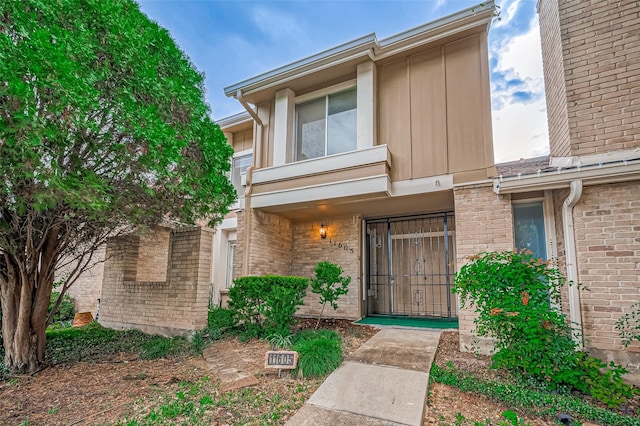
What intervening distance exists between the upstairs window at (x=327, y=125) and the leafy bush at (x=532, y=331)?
378 cm

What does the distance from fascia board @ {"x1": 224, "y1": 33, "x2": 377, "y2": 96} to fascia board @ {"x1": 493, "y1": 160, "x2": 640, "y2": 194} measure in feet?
12.3

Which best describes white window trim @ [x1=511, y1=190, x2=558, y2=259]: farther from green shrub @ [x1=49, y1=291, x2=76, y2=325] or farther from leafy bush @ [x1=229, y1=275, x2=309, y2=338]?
green shrub @ [x1=49, y1=291, x2=76, y2=325]

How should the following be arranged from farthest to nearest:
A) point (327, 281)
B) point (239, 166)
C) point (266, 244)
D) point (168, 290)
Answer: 1. point (239, 166)
2. point (266, 244)
3. point (168, 290)
4. point (327, 281)

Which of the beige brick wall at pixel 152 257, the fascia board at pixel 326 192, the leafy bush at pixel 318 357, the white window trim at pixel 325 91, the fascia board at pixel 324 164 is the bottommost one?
the leafy bush at pixel 318 357

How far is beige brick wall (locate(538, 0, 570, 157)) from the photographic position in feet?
16.4

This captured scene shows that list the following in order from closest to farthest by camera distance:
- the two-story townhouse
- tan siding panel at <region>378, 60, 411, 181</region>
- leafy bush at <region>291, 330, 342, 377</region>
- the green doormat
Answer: leafy bush at <region>291, 330, 342, 377</region>, the two-story townhouse, tan siding panel at <region>378, 60, 411, 181</region>, the green doormat

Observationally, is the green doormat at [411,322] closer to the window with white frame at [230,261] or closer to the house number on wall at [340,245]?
the house number on wall at [340,245]

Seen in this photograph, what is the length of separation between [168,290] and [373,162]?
482cm

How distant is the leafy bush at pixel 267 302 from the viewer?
5.39 metres

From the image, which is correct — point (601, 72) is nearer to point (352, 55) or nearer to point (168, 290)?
point (352, 55)

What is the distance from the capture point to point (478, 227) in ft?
17.2

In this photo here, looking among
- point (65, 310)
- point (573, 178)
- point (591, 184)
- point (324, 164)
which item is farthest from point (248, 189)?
point (65, 310)

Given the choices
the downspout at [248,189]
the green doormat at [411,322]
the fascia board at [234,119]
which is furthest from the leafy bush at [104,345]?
the fascia board at [234,119]

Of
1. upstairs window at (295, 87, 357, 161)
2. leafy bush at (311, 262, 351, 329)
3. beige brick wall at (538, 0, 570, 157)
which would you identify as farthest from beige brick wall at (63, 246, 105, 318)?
beige brick wall at (538, 0, 570, 157)
